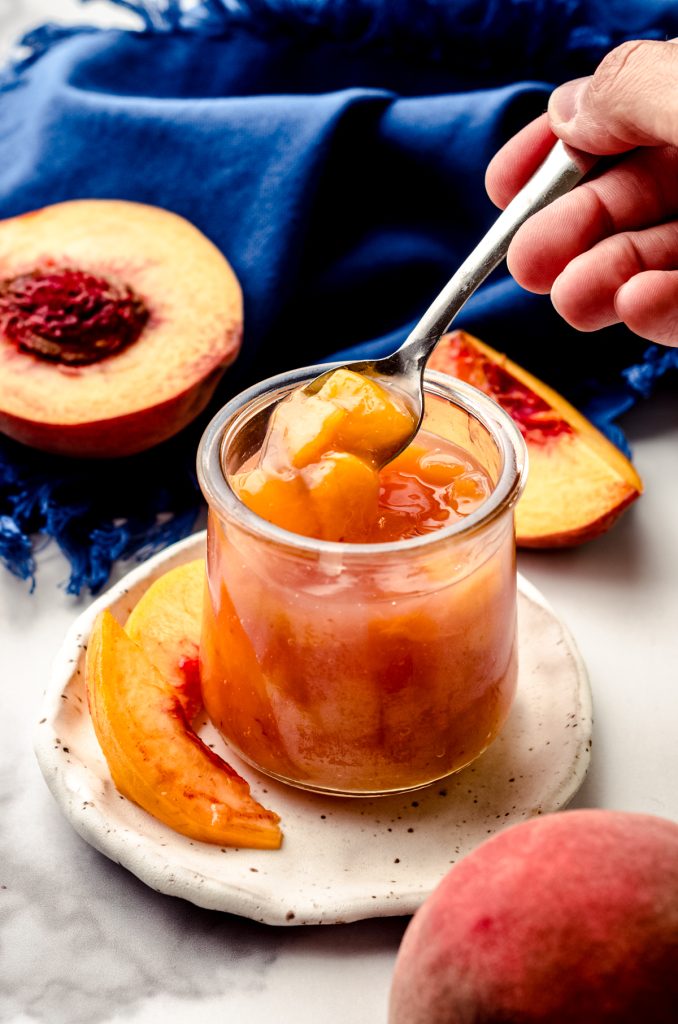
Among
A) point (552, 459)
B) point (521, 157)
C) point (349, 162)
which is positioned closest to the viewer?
point (521, 157)

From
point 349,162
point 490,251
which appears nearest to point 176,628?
point 490,251

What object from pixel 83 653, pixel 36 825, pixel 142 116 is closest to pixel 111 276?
pixel 142 116

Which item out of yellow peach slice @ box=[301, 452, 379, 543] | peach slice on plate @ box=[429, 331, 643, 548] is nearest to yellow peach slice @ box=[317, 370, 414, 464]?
yellow peach slice @ box=[301, 452, 379, 543]

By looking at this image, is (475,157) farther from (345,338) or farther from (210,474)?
(210,474)

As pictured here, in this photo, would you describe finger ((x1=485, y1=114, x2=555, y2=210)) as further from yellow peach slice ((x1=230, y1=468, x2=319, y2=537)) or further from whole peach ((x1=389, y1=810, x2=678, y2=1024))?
whole peach ((x1=389, y1=810, x2=678, y2=1024))

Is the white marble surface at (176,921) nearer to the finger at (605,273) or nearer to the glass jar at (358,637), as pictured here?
the glass jar at (358,637)

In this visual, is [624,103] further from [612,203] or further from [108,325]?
[108,325]
